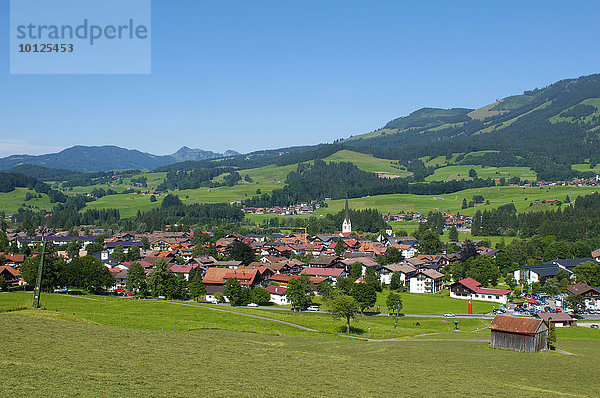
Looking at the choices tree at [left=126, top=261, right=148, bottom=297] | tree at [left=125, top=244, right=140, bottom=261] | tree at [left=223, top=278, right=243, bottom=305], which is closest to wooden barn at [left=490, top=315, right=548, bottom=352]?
tree at [left=223, top=278, right=243, bottom=305]

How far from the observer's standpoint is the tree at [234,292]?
65.0 metres

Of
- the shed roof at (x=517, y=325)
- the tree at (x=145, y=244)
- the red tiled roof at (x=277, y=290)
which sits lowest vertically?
the red tiled roof at (x=277, y=290)

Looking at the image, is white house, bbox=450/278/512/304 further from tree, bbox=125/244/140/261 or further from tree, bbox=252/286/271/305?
tree, bbox=125/244/140/261

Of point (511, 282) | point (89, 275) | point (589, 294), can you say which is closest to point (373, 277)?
point (511, 282)

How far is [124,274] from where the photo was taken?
84625 mm

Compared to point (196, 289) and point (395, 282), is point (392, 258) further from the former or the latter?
point (196, 289)

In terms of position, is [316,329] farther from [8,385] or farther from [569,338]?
[8,385]

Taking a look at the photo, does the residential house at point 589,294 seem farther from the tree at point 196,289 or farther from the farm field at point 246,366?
the tree at point 196,289

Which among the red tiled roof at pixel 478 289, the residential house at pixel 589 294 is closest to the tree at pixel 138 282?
the red tiled roof at pixel 478 289

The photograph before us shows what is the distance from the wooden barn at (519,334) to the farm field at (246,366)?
1.53m

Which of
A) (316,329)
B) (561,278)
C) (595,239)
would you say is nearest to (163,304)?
(316,329)

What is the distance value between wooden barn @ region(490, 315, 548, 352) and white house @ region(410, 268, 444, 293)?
45.7 metres

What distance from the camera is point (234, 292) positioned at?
65.0m

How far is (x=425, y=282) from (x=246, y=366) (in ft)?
208
